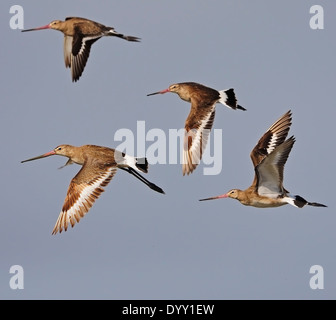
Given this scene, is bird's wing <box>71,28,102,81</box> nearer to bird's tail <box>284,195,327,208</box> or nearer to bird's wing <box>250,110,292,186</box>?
bird's wing <box>250,110,292,186</box>

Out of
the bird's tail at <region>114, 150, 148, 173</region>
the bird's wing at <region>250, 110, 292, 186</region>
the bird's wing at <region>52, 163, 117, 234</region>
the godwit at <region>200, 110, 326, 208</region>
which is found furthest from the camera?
the bird's wing at <region>250, 110, 292, 186</region>

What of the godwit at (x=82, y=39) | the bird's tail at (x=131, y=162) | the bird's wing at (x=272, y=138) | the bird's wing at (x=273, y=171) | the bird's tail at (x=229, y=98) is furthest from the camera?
the godwit at (x=82, y=39)

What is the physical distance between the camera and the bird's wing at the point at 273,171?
12812 mm

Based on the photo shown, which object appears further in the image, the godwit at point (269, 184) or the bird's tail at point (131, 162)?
the bird's tail at point (131, 162)

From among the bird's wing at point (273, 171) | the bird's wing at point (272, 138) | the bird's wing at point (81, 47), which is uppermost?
the bird's wing at point (81, 47)

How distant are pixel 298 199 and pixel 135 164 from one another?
7.97 ft

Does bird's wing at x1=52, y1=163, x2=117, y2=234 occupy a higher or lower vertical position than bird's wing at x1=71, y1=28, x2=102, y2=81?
lower

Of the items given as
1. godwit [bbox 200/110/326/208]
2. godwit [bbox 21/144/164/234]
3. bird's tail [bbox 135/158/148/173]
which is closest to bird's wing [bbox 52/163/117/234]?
godwit [bbox 21/144/164/234]

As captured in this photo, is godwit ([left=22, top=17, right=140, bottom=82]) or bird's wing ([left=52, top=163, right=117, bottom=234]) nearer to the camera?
bird's wing ([left=52, top=163, right=117, bottom=234])

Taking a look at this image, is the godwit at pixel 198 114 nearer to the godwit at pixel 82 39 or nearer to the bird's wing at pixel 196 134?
the bird's wing at pixel 196 134

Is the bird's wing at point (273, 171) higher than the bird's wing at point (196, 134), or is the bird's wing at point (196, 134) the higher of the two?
the bird's wing at point (196, 134)

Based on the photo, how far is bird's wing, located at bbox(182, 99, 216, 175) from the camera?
14.4m

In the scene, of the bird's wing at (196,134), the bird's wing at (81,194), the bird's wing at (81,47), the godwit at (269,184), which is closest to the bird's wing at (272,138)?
the godwit at (269,184)

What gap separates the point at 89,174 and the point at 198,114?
2428mm
